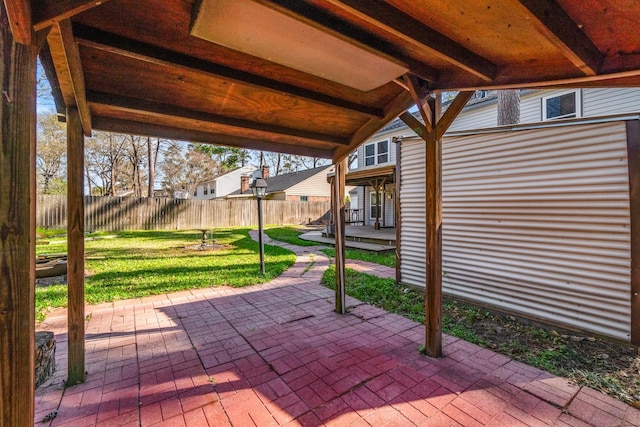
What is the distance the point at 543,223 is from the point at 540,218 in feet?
0.21

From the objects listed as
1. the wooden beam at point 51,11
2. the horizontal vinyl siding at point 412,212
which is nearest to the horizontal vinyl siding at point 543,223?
the horizontal vinyl siding at point 412,212

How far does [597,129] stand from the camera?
9.97 ft

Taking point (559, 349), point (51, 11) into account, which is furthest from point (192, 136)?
Answer: point (559, 349)

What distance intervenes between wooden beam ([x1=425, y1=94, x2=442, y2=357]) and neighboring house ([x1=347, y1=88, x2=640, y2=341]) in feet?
5.14

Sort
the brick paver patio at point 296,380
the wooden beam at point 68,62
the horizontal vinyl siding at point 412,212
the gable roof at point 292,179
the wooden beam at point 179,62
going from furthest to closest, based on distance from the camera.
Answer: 1. the gable roof at point 292,179
2. the horizontal vinyl siding at point 412,212
3. the brick paver patio at point 296,380
4. the wooden beam at point 179,62
5. the wooden beam at point 68,62

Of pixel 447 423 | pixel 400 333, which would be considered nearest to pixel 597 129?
pixel 400 333

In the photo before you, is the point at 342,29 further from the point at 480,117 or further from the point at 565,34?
the point at 480,117

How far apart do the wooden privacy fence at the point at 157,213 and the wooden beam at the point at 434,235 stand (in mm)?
15673

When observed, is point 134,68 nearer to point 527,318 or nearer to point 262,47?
point 262,47

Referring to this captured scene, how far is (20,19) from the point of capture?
93cm

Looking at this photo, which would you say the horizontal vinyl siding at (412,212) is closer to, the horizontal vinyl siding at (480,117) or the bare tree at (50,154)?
the horizontal vinyl siding at (480,117)

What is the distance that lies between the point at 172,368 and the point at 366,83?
2.88 m

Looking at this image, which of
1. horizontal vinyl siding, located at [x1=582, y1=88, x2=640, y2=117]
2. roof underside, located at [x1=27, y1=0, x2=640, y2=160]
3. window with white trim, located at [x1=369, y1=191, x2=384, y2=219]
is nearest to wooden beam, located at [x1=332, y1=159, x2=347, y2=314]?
roof underside, located at [x1=27, y1=0, x2=640, y2=160]

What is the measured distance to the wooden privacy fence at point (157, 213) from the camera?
1364 cm
